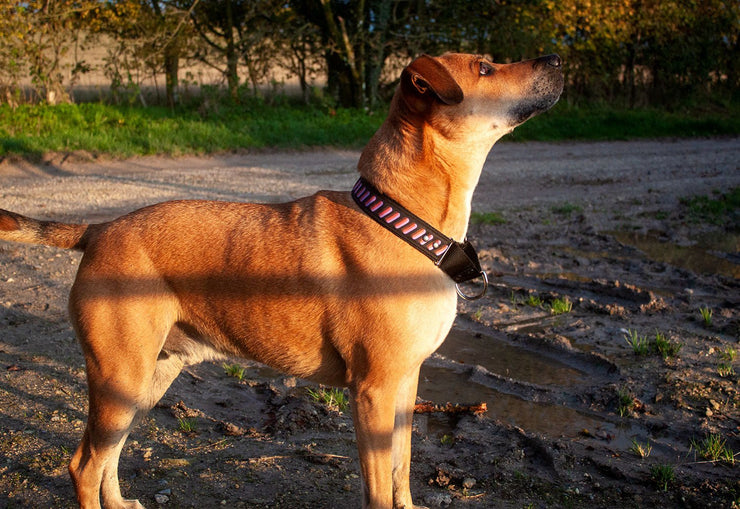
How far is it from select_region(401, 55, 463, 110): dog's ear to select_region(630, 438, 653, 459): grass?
2.32 meters

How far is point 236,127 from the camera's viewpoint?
15500 mm

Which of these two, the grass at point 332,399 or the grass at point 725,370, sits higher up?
the grass at point 725,370

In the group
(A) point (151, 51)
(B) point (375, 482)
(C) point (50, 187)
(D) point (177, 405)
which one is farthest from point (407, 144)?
(A) point (151, 51)

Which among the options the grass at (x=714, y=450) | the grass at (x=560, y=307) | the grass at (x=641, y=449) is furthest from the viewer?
the grass at (x=560, y=307)

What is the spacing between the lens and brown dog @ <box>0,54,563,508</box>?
322cm

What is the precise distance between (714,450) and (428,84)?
2.66m

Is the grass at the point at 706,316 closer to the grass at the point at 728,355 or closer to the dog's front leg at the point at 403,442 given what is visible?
the grass at the point at 728,355

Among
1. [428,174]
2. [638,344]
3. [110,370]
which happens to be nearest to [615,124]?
[638,344]

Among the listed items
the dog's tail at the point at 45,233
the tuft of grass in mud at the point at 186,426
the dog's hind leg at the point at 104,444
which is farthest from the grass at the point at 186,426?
the dog's tail at the point at 45,233

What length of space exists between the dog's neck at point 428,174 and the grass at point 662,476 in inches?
68.3

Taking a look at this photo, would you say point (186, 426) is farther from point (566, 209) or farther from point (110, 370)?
point (566, 209)

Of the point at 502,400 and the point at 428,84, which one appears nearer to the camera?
the point at 428,84

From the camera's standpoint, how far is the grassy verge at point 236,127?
1309cm

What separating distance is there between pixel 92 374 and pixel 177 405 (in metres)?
1.35
